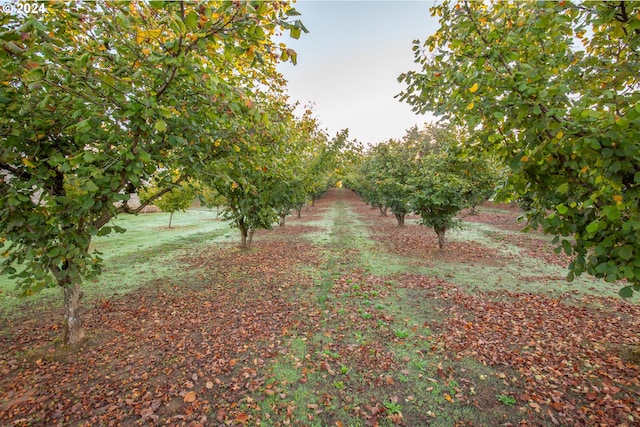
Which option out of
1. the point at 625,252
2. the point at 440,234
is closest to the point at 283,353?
the point at 625,252

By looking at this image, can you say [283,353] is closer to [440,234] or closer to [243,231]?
[243,231]

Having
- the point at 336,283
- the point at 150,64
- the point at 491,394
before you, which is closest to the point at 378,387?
the point at 491,394

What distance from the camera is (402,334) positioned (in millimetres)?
6191

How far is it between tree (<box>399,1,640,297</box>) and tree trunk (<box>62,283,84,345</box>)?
25.3 feet

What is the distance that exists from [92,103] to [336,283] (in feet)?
25.1

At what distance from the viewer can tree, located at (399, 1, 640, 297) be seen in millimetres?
2947

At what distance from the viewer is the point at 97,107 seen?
3977 mm

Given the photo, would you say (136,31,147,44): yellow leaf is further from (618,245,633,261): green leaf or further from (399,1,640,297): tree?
(618,245,633,261): green leaf

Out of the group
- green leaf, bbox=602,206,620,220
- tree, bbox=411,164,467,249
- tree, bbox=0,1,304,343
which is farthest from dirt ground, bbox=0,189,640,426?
tree, bbox=411,164,467,249

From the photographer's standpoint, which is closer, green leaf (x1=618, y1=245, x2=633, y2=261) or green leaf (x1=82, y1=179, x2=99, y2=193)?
green leaf (x1=618, y1=245, x2=633, y2=261)

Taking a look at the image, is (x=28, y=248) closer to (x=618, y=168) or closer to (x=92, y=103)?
(x=92, y=103)

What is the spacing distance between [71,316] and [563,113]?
8.70m

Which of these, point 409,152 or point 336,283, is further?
point 409,152

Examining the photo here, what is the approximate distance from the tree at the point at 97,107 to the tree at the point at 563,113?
2.61 m
